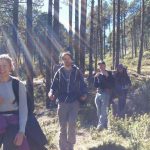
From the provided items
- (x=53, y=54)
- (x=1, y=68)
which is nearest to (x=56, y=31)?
(x=53, y=54)

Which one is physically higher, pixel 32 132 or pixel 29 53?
pixel 29 53

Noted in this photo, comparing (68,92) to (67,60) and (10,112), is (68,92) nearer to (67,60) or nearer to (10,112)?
(67,60)

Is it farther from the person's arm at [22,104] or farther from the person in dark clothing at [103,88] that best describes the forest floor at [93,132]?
the person's arm at [22,104]

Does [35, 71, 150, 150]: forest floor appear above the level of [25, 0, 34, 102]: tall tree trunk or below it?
below

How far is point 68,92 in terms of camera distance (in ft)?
25.7

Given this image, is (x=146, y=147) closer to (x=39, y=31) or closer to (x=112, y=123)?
(x=112, y=123)

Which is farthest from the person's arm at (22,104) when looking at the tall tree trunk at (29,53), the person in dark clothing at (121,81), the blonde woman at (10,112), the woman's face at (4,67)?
the tall tree trunk at (29,53)

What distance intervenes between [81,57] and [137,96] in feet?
36.0

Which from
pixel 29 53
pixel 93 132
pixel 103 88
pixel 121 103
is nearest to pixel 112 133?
pixel 93 132

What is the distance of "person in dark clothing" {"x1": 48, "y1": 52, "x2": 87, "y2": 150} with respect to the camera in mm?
7828

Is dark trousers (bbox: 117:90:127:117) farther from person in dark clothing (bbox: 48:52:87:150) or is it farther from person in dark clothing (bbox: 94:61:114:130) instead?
person in dark clothing (bbox: 48:52:87:150)

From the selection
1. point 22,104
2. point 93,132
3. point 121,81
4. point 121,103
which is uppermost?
point 22,104

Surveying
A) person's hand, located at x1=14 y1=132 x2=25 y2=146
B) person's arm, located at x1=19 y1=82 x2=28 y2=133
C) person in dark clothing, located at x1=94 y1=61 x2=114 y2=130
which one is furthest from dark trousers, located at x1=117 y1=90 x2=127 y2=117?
person's hand, located at x1=14 y1=132 x2=25 y2=146

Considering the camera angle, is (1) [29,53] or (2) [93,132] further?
(1) [29,53]
